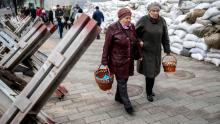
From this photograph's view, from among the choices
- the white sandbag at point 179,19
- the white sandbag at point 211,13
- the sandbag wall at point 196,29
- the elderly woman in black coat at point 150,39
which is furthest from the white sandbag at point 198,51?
the elderly woman in black coat at point 150,39

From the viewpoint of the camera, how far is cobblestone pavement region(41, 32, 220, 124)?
4199 millimetres

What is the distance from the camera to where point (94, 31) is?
101 inches

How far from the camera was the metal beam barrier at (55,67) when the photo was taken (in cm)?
254

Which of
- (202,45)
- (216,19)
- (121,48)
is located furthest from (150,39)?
(216,19)

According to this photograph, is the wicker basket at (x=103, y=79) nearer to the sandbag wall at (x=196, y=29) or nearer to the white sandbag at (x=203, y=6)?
the sandbag wall at (x=196, y=29)

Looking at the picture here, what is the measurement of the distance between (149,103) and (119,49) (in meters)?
1.16

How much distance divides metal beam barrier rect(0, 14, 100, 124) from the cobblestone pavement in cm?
150

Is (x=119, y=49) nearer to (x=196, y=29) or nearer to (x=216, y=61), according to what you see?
(x=216, y=61)

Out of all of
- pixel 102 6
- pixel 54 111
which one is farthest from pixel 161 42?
pixel 102 6

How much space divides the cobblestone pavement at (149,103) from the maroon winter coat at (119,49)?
2.14 ft

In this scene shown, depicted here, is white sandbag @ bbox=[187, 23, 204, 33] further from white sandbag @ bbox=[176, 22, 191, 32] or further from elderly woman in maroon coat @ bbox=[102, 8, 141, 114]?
elderly woman in maroon coat @ bbox=[102, 8, 141, 114]

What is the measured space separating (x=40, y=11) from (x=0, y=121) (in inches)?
670

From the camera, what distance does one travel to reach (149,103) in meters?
4.82

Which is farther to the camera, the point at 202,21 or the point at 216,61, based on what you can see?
the point at 202,21
